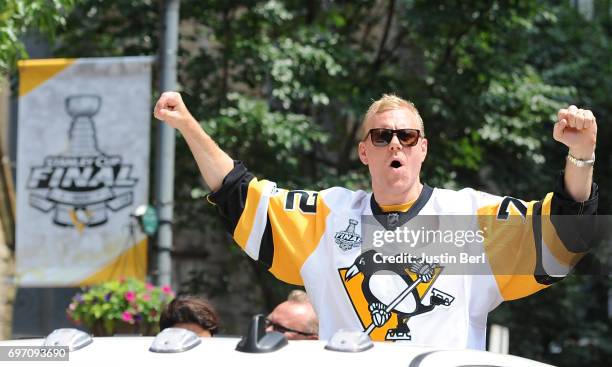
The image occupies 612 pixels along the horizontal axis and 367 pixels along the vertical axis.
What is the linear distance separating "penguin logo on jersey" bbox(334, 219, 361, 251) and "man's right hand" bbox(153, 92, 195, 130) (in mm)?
582

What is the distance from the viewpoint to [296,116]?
10883 millimetres

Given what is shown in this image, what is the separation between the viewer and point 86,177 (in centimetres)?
914

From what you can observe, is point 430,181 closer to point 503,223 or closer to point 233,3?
point 233,3

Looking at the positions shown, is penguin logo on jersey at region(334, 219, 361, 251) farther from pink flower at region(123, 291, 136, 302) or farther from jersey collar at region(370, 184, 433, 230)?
pink flower at region(123, 291, 136, 302)

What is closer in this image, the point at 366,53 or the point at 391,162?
the point at 391,162

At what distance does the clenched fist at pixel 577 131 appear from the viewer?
3.08 meters

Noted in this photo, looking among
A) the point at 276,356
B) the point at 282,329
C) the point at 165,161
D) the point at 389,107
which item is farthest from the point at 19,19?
the point at 276,356

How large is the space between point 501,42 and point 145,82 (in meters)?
4.96

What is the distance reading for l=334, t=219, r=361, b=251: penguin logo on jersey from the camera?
3371mm

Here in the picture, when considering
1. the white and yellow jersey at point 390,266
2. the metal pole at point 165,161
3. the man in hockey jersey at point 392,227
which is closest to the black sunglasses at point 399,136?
the man in hockey jersey at point 392,227

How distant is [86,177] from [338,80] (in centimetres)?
322

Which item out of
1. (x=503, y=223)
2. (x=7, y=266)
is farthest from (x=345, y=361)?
(x=7, y=266)

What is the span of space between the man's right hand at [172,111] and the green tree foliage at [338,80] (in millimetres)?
7057

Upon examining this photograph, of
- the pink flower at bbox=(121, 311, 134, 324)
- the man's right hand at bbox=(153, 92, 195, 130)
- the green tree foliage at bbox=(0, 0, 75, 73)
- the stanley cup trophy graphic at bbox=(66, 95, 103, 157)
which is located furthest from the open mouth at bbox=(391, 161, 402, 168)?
the stanley cup trophy graphic at bbox=(66, 95, 103, 157)
